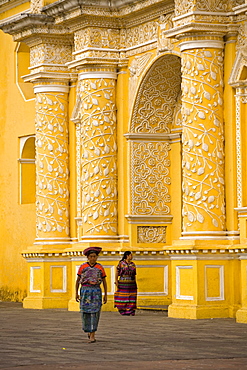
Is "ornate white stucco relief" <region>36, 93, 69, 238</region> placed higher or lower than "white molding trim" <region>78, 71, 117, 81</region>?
lower

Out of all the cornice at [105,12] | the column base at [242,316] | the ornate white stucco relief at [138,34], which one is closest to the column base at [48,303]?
the ornate white stucco relief at [138,34]

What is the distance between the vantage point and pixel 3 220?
86.9 ft

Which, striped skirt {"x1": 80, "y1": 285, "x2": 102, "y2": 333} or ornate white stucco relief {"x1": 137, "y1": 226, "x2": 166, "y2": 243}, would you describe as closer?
striped skirt {"x1": 80, "y1": 285, "x2": 102, "y2": 333}

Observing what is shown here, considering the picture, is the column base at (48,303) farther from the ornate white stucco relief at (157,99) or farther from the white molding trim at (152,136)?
the ornate white stucco relief at (157,99)

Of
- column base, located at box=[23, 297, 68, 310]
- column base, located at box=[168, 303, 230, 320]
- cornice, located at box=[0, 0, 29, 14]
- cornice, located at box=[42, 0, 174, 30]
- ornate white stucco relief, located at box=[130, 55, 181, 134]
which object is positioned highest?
cornice, located at box=[0, 0, 29, 14]

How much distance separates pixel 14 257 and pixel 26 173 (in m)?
2.06

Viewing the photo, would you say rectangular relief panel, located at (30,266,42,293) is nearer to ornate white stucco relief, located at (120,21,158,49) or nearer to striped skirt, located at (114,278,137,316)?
striped skirt, located at (114,278,137,316)

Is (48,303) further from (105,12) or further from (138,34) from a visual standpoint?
(105,12)

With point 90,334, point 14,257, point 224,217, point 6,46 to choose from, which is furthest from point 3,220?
point 90,334

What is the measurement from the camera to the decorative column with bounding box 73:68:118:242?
20.7m

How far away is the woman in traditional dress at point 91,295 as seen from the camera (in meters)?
14.4

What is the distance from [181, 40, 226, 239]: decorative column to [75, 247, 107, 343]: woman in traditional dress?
11.1 feet

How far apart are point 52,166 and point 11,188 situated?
13.2 feet

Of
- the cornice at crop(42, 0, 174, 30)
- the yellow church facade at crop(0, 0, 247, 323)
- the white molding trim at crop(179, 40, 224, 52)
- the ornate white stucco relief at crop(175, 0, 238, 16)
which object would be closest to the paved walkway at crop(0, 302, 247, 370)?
the yellow church facade at crop(0, 0, 247, 323)
